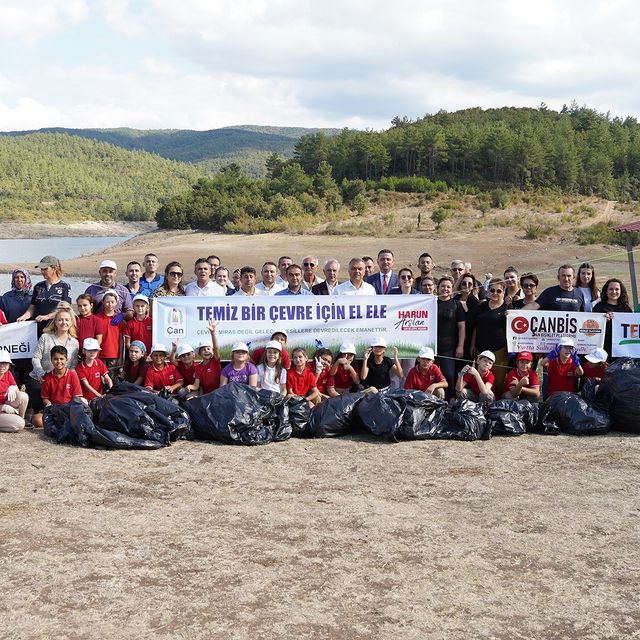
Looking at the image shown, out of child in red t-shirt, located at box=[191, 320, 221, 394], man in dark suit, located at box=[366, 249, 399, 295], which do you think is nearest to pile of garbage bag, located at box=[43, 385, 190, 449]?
child in red t-shirt, located at box=[191, 320, 221, 394]

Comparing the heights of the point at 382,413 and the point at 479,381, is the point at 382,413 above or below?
below

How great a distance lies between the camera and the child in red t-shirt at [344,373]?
8.33m

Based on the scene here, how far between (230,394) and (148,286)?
6.85 feet

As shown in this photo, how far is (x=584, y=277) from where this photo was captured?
29.0ft

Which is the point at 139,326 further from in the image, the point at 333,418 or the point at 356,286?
the point at 356,286

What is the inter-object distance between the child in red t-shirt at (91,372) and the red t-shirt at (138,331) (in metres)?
0.48

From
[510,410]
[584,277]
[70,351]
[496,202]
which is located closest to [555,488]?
[510,410]

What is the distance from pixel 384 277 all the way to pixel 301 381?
74.1 inches

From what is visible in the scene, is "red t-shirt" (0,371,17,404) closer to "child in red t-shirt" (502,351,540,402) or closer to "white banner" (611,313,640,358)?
"child in red t-shirt" (502,351,540,402)

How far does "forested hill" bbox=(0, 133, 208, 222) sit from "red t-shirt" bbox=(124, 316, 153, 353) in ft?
350

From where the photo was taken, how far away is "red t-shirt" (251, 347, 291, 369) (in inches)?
325

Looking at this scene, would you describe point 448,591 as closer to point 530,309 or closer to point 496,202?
point 530,309

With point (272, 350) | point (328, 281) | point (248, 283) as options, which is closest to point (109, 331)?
point (248, 283)

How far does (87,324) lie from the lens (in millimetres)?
8109
